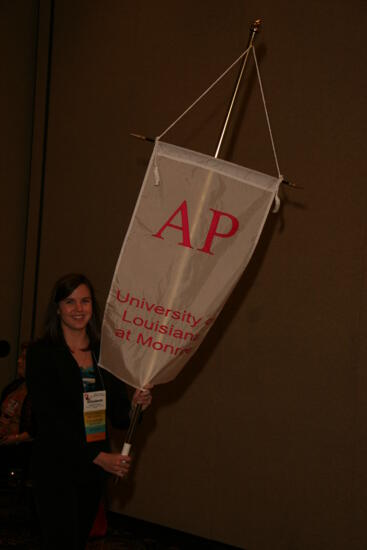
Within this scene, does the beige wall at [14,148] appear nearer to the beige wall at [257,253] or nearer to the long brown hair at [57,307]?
the beige wall at [257,253]

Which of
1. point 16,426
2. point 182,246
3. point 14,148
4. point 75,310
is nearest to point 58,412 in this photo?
point 75,310

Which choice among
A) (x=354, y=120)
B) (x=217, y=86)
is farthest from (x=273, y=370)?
(x=217, y=86)

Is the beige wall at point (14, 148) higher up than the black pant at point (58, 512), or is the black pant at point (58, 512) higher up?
the beige wall at point (14, 148)

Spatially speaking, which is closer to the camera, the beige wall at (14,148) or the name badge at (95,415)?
the name badge at (95,415)

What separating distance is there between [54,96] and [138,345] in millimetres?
2618

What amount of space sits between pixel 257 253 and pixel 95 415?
5.25 feet

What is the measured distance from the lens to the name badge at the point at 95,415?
2.48 metres

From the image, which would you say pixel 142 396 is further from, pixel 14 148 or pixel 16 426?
pixel 14 148

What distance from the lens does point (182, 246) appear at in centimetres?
242

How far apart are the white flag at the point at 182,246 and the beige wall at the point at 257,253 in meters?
1.25

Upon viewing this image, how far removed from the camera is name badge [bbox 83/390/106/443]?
2477 millimetres

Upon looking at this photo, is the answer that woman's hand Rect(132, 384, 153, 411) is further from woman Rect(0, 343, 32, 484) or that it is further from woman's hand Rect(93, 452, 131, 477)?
woman Rect(0, 343, 32, 484)

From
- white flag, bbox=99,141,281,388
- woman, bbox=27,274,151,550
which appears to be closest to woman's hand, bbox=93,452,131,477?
woman, bbox=27,274,151,550

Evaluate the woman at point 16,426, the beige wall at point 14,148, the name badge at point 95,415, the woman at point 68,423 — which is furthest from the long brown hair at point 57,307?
the beige wall at point 14,148
